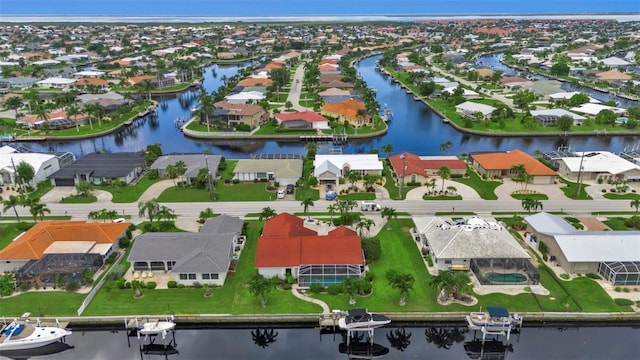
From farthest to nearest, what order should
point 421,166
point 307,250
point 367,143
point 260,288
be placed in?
point 367,143, point 421,166, point 307,250, point 260,288

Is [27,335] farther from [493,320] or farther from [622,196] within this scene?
[622,196]

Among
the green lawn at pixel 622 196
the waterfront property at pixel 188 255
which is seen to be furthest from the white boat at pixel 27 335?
the green lawn at pixel 622 196

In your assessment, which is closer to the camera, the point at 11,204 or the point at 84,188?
the point at 11,204

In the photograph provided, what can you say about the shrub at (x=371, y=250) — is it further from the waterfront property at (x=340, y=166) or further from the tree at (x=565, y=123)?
the tree at (x=565, y=123)

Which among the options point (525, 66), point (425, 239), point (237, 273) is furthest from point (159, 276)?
point (525, 66)

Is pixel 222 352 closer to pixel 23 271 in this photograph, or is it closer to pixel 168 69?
pixel 23 271

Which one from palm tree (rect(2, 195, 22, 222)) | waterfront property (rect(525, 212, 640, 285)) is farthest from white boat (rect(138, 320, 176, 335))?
waterfront property (rect(525, 212, 640, 285))

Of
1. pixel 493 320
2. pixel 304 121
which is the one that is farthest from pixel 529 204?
pixel 304 121
